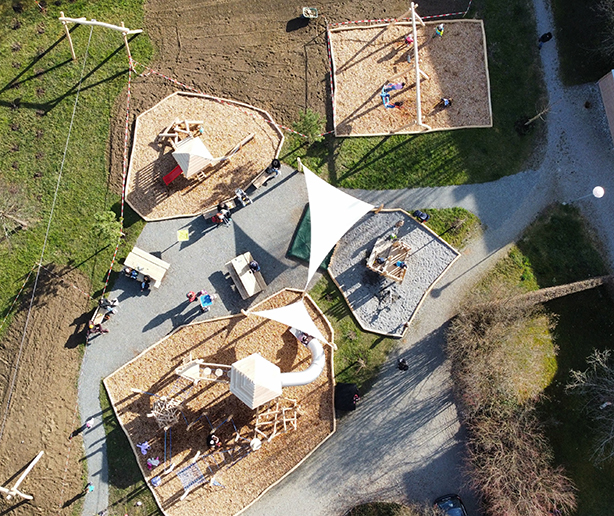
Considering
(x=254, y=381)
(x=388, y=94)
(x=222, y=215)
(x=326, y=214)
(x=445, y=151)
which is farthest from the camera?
(x=388, y=94)

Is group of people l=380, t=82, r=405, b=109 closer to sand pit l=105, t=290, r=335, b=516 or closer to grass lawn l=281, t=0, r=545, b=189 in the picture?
grass lawn l=281, t=0, r=545, b=189

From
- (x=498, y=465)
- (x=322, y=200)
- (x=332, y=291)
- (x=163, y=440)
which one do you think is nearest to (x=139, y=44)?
(x=322, y=200)

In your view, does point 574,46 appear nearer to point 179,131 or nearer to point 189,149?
point 189,149

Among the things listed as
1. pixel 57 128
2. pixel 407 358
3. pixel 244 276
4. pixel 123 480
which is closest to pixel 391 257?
pixel 407 358

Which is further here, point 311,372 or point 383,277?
point 383,277

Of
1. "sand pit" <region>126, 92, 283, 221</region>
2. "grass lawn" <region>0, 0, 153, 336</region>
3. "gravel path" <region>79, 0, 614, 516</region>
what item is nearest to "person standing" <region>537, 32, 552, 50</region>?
"gravel path" <region>79, 0, 614, 516</region>

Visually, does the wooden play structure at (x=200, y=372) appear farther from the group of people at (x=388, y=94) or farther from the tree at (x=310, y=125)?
the group of people at (x=388, y=94)

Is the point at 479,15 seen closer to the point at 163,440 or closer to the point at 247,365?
the point at 247,365

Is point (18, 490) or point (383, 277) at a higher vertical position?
point (383, 277)
